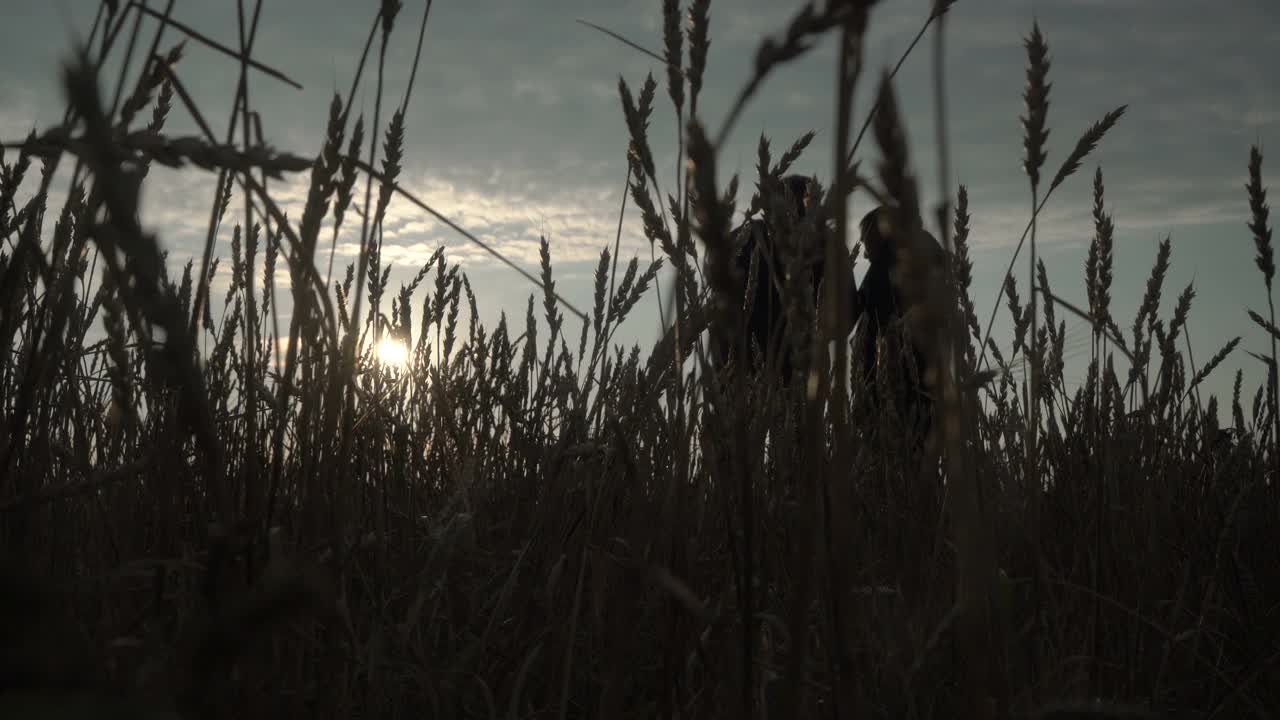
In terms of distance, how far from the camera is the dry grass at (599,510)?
50cm

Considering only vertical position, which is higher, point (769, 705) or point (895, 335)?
point (895, 335)

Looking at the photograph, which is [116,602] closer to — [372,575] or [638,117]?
[372,575]

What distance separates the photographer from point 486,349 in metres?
2.62

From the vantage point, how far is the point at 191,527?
1.78 m

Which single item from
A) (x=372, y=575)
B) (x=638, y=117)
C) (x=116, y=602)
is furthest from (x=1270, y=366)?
(x=116, y=602)

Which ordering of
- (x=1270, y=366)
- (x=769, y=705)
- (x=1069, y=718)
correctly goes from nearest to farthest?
(x=1069, y=718) < (x=769, y=705) < (x=1270, y=366)

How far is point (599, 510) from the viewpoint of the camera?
1.28 meters

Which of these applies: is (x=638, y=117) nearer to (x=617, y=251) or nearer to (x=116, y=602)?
(x=617, y=251)

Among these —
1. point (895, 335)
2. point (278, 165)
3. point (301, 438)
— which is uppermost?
point (895, 335)

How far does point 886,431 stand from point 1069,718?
161 cm

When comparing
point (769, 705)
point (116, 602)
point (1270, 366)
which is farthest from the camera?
point (1270, 366)

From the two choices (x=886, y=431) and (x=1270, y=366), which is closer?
(x=1270, y=366)

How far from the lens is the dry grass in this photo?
1.65 feet

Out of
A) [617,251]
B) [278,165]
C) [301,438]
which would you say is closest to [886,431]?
[617,251]
